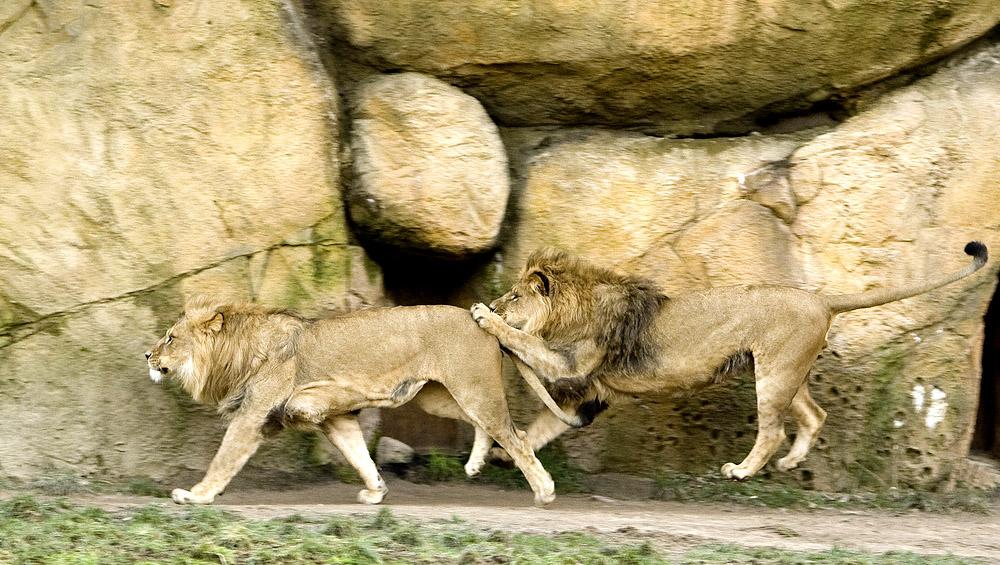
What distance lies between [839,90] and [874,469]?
7.50 feet

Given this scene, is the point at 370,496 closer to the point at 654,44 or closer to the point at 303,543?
the point at 303,543

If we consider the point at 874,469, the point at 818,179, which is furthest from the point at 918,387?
the point at 818,179

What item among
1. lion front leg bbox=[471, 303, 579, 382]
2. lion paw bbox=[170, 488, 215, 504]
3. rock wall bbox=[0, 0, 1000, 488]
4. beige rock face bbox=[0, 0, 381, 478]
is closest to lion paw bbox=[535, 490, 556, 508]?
lion front leg bbox=[471, 303, 579, 382]

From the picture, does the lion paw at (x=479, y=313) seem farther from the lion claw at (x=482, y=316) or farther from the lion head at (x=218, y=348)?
the lion head at (x=218, y=348)

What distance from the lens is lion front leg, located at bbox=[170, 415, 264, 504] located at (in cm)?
620

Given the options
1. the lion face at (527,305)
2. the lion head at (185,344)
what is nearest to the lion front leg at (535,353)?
the lion face at (527,305)

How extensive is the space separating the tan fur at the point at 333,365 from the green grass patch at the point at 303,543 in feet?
3.57

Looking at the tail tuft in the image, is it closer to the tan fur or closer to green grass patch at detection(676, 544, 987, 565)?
green grass patch at detection(676, 544, 987, 565)

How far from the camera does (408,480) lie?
291 inches

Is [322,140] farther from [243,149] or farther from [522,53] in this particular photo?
[522,53]

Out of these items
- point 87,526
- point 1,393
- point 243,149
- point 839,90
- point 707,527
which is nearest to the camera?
point 87,526

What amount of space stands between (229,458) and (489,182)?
2223 mm

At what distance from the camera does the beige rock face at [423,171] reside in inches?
283

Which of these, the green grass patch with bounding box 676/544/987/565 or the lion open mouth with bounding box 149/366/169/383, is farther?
the lion open mouth with bounding box 149/366/169/383
